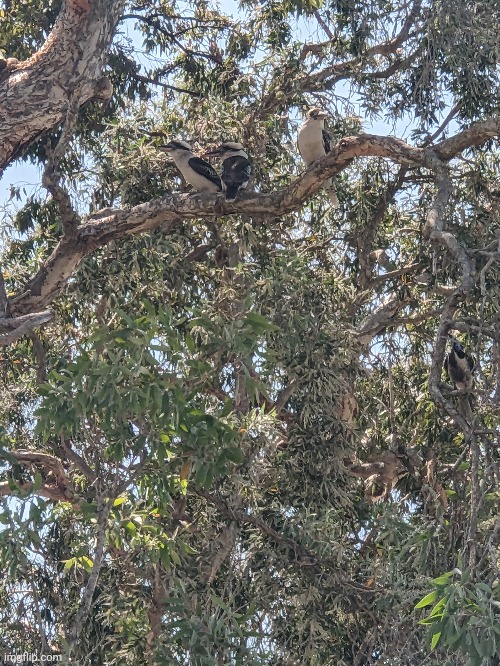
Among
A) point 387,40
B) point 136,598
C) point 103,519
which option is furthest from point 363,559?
point 387,40

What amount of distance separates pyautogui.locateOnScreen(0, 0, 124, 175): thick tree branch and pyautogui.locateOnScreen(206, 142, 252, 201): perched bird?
34.8 inches

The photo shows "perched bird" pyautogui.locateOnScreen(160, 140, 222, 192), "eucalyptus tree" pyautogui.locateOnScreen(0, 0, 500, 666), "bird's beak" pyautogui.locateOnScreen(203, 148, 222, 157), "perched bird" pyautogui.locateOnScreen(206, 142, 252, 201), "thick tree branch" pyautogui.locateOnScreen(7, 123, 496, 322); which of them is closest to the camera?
"eucalyptus tree" pyautogui.locateOnScreen(0, 0, 500, 666)

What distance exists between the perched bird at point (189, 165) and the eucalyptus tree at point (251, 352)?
0.81 feet

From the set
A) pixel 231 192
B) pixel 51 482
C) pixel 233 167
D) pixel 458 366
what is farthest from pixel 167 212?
pixel 458 366

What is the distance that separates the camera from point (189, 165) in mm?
6508

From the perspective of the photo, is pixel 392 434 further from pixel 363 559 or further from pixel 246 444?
pixel 246 444

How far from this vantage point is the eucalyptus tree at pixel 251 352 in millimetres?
4504

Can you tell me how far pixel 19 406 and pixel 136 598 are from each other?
70.0 inches

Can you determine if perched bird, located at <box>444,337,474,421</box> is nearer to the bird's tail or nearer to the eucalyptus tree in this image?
the eucalyptus tree

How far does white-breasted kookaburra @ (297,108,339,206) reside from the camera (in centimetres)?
676

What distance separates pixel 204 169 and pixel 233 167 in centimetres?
21

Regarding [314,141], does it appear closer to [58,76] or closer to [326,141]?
[326,141]

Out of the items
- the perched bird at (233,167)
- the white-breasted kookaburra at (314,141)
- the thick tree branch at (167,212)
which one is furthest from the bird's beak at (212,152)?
the thick tree branch at (167,212)

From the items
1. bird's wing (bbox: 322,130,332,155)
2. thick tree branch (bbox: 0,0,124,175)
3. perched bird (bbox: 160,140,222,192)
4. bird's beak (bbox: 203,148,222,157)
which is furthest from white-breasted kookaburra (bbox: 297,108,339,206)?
thick tree branch (bbox: 0,0,124,175)
